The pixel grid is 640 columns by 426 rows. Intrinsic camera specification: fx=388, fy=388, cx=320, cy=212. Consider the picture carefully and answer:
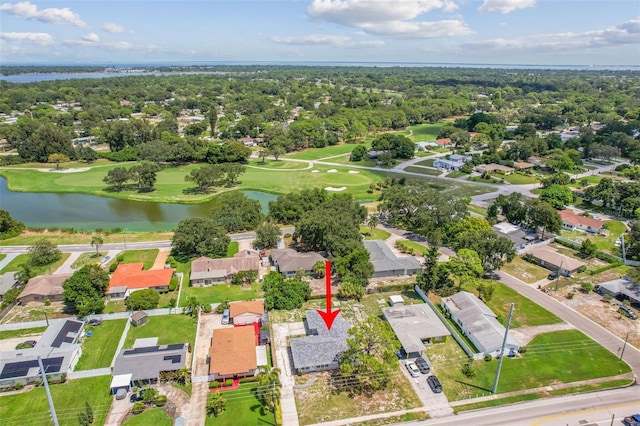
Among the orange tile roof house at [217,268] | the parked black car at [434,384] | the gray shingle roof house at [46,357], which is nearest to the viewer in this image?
the parked black car at [434,384]

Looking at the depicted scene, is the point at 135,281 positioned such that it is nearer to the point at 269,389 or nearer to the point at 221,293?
the point at 221,293

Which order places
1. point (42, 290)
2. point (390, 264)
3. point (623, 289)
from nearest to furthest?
point (42, 290), point (623, 289), point (390, 264)

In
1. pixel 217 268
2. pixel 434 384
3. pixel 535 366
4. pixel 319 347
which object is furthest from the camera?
pixel 217 268

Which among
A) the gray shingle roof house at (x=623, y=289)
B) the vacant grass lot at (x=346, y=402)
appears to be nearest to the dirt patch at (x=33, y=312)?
the vacant grass lot at (x=346, y=402)

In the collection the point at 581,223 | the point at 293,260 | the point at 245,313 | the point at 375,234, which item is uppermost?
the point at 581,223

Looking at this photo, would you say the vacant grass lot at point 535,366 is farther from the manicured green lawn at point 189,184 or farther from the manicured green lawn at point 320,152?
the manicured green lawn at point 320,152

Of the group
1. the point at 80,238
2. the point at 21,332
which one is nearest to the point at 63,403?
the point at 21,332

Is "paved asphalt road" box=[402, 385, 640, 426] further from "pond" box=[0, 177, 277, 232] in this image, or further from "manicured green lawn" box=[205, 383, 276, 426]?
"pond" box=[0, 177, 277, 232]
